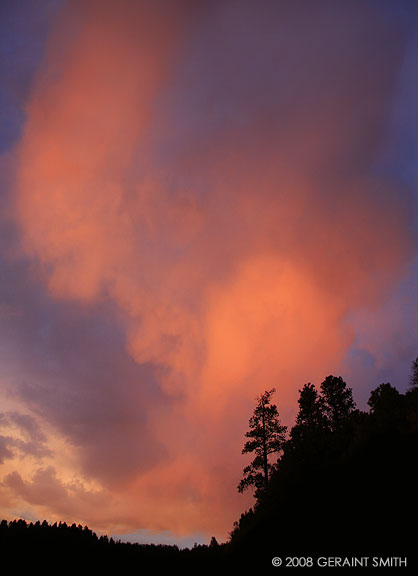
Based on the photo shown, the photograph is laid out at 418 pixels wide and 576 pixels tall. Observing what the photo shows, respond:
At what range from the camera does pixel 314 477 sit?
19.5 m

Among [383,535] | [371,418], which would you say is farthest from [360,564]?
[371,418]

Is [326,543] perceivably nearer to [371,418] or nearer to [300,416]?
[371,418]

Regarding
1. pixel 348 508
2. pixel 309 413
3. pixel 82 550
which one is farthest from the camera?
pixel 309 413

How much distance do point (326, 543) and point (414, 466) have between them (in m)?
5.33

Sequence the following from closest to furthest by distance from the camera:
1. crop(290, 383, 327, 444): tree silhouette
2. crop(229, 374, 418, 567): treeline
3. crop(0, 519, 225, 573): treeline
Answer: crop(229, 374, 418, 567): treeline
crop(0, 519, 225, 573): treeline
crop(290, 383, 327, 444): tree silhouette

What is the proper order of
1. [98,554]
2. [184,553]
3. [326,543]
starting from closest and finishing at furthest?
1. [326,543]
2. [98,554]
3. [184,553]

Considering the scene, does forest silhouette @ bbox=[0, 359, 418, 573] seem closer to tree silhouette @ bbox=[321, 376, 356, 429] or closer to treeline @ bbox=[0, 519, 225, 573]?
treeline @ bbox=[0, 519, 225, 573]

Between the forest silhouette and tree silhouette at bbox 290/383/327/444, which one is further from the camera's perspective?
tree silhouette at bbox 290/383/327/444

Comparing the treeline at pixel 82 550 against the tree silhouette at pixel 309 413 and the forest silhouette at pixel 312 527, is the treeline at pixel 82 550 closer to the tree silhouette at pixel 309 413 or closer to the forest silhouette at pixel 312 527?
the forest silhouette at pixel 312 527

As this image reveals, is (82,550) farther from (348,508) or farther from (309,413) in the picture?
(309,413)

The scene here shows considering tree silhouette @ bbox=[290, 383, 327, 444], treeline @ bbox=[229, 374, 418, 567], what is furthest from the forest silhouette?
tree silhouette @ bbox=[290, 383, 327, 444]

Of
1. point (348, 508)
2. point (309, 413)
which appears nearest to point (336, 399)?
point (309, 413)

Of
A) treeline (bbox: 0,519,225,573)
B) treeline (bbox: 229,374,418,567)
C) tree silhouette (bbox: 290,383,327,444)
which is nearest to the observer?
treeline (bbox: 229,374,418,567)

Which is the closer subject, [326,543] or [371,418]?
[326,543]
